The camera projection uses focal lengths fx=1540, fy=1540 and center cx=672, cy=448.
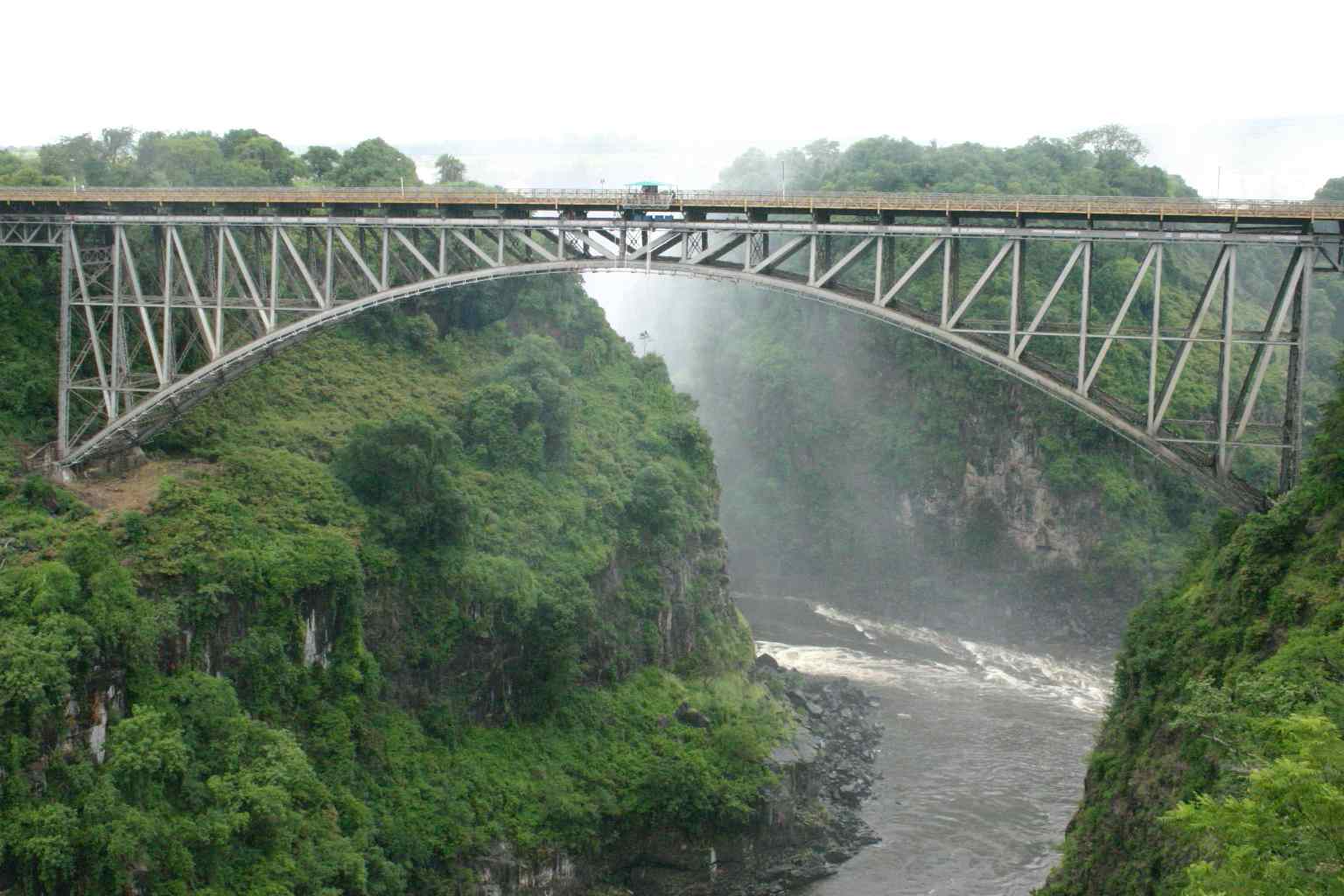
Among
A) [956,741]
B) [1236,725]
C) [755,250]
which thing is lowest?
[956,741]

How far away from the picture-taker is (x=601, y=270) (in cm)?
3728

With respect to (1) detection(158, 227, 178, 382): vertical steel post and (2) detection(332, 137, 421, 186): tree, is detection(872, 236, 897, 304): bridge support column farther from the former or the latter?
(2) detection(332, 137, 421, 186): tree

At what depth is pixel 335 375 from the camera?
4656 centimetres

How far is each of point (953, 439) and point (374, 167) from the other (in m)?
28.3

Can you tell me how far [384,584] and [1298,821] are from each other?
23.5 metres

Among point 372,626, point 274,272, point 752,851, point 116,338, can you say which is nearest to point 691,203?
point 274,272

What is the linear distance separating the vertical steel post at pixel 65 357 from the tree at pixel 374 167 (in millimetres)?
17986

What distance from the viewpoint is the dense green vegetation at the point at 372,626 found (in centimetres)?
2852

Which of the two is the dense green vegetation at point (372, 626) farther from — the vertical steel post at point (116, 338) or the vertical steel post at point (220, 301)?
the vertical steel post at point (220, 301)

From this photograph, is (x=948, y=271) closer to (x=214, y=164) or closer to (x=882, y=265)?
(x=882, y=265)

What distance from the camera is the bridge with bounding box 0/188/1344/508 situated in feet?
105

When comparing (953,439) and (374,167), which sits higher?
(374,167)

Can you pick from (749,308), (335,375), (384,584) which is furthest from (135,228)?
(749,308)

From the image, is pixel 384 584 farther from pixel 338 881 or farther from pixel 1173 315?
pixel 1173 315
